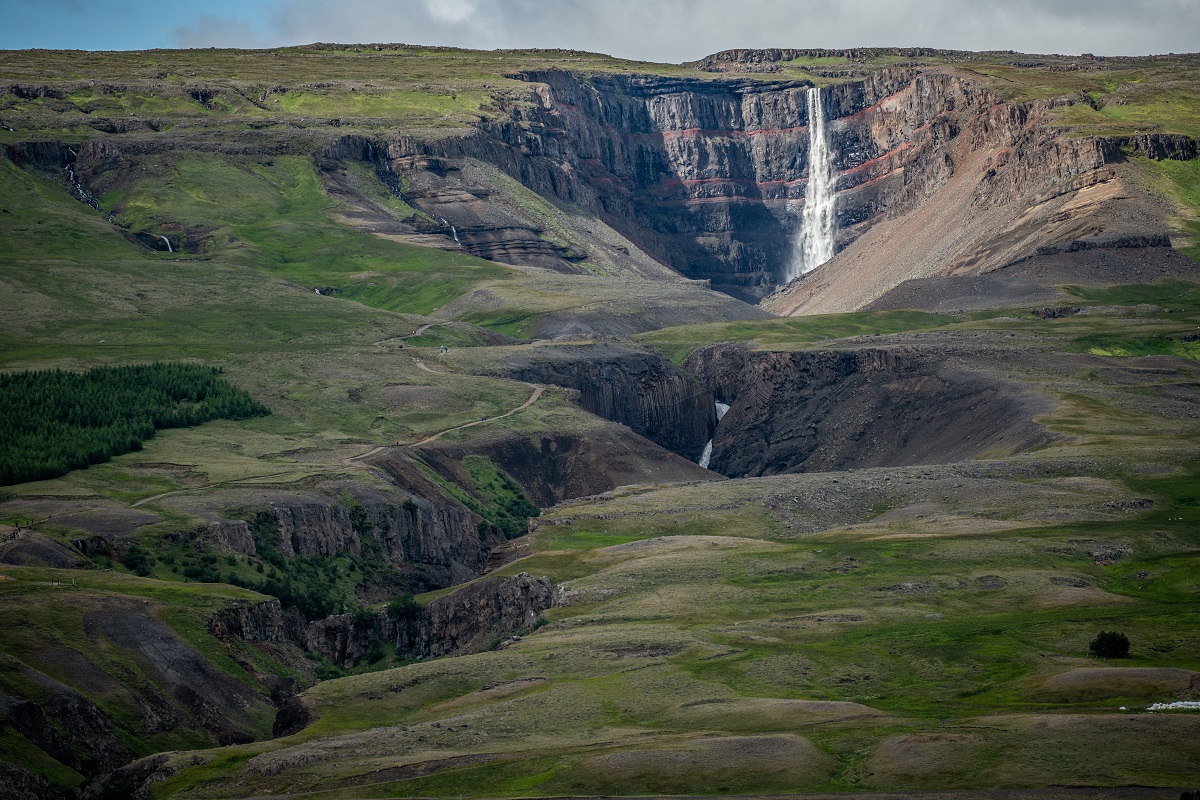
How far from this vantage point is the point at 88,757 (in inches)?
3755

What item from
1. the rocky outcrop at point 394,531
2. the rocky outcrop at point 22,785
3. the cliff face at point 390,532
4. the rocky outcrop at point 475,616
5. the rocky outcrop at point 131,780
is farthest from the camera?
the rocky outcrop at point 394,531

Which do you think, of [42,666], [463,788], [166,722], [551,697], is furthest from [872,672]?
[42,666]

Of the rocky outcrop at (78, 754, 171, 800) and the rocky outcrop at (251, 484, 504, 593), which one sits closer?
the rocky outcrop at (78, 754, 171, 800)

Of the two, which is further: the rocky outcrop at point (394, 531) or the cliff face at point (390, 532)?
the rocky outcrop at point (394, 531)

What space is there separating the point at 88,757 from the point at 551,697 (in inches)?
1038

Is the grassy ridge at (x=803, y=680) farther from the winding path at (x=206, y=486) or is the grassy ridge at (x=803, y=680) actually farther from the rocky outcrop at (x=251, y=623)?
the winding path at (x=206, y=486)

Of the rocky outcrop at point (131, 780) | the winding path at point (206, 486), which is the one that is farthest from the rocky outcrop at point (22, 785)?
the winding path at point (206, 486)

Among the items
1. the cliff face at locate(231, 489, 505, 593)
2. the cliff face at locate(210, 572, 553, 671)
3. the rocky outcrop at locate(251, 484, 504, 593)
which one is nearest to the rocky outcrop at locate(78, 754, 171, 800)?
the cliff face at locate(210, 572, 553, 671)

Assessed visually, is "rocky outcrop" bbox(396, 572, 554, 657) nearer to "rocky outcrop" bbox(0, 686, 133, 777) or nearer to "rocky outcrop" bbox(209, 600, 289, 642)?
"rocky outcrop" bbox(209, 600, 289, 642)

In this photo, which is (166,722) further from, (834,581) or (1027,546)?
(1027,546)

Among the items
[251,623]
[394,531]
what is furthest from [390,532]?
[251,623]

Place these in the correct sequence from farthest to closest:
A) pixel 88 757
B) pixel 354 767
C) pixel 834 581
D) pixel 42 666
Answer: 1. pixel 834 581
2. pixel 42 666
3. pixel 88 757
4. pixel 354 767

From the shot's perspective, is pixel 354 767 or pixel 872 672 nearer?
pixel 354 767

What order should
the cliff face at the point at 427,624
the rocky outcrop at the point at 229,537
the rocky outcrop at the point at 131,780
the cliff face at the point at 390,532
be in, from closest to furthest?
the rocky outcrop at the point at 131,780 → the cliff face at the point at 427,624 → the rocky outcrop at the point at 229,537 → the cliff face at the point at 390,532
